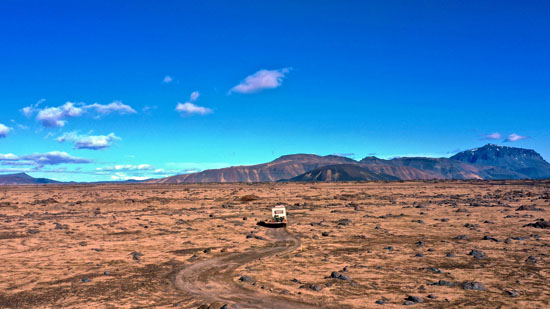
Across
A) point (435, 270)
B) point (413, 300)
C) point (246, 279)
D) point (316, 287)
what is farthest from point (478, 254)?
point (246, 279)

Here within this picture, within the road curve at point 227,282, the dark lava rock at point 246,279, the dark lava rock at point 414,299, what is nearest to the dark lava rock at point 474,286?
the dark lava rock at point 414,299

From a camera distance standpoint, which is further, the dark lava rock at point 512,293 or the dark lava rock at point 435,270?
the dark lava rock at point 435,270

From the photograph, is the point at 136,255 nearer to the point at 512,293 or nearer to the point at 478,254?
the point at 512,293

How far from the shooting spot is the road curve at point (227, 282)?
48.9 ft

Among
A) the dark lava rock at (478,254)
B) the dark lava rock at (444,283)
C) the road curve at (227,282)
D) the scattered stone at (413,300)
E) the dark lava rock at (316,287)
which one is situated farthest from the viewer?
the dark lava rock at (478,254)

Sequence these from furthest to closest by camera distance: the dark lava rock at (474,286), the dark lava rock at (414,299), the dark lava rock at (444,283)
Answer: the dark lava rock at (444,283)
the dark lava rock at (474,286)
the dark lava rock at (414,299)

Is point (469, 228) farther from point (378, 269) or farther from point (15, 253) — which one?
point (15, 253)

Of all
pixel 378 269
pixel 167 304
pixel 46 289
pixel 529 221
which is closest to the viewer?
pixel 167 304

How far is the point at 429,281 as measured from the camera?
17234 millimetres

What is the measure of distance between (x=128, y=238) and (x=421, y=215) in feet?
102

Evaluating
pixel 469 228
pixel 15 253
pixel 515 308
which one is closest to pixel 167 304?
pixel 515 308

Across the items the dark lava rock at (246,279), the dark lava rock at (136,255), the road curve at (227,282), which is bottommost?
the road curve at (227,282)

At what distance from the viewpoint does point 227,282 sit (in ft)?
58.7

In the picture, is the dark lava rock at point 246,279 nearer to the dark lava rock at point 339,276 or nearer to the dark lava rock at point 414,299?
the dark lava rock at point 339,276
